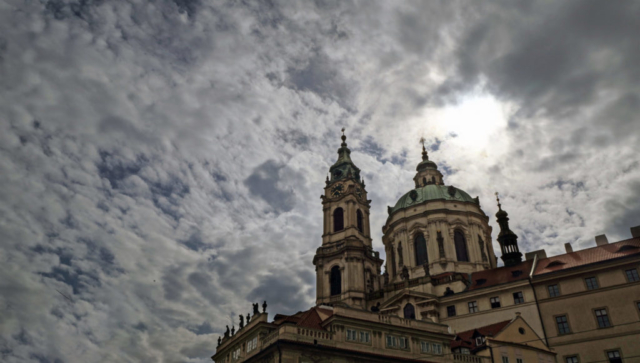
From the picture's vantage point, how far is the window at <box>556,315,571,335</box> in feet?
159

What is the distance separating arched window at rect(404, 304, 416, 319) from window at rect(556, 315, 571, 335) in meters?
15.2

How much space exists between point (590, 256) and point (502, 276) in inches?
382

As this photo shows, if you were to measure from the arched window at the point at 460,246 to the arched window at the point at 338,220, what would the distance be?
16.7 meters

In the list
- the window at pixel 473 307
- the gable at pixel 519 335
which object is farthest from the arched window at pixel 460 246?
the gable at pixel 519 335

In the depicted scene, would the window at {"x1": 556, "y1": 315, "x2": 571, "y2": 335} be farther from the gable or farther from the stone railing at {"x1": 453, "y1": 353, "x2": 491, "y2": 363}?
the stone railing at {"x1": 453, "y1": 353, "x2": 491, "y2": 363}

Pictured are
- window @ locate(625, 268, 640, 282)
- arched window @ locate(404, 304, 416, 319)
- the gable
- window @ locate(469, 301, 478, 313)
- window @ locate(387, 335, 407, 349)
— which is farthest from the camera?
arched window @ locate(404, 304, 416, 319)

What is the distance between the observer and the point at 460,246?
70.2 meters

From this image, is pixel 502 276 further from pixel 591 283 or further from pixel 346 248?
pixel 346 248

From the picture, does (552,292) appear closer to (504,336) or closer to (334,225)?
(504,336)

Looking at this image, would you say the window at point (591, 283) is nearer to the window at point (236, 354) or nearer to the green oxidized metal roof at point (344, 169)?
the window at point (236, 354)

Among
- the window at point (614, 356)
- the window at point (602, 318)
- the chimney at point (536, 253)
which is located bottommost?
the window at point (614, 356)

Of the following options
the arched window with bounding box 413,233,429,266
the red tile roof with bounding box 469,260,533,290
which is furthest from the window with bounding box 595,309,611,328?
the arched window with bounding box 413,233,429,266

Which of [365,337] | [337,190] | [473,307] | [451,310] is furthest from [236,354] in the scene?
[337,190]

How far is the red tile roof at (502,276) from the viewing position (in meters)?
55.9
